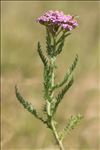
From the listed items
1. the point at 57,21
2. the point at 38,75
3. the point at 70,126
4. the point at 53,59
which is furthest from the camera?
the point at 38,75

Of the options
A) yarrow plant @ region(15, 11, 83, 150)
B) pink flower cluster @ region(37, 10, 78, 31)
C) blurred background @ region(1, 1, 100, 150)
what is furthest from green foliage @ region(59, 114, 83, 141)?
pink flower cluster @ region(37, 10, 78, 31)

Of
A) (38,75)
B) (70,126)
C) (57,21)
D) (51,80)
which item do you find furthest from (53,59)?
(38,75)

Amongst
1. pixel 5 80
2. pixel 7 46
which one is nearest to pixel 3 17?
pixel 7 46

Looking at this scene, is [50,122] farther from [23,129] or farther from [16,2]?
[16,2]

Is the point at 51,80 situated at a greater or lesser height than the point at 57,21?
lesser

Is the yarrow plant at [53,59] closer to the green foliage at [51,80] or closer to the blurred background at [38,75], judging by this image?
the green foliage at [51,80]

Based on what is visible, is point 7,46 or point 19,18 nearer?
point 7,46

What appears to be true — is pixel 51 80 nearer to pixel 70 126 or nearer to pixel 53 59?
pixel 53 59

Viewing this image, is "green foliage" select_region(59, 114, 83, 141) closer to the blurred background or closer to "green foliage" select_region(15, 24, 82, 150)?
"green foliage" select_region(15, 24, 82, 150)

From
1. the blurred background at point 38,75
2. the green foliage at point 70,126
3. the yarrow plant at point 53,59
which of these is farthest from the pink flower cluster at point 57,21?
the blurred background at point 38,75
